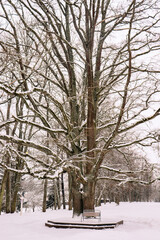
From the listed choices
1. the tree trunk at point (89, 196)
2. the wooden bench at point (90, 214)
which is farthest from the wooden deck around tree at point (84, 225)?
the tree trunk at point (89, 196)

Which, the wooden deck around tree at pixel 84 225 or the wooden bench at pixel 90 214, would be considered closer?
the wooden deck around tree at pixel 84 225

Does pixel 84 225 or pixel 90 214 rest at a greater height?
pixel 90 214

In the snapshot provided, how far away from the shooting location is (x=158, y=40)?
12.5m

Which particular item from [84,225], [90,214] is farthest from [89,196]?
[84,225]

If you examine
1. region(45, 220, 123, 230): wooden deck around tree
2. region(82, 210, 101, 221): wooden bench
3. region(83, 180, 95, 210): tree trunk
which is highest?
region(83, 180, 95, 210): tree trunk

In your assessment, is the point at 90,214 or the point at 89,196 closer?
the point at 90,214

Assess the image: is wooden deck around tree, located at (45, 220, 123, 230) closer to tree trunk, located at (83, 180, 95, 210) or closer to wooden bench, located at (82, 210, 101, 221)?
wooden bench, located at (82, 210, 101, 221)

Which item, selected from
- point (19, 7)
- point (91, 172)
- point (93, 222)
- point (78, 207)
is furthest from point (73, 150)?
point (19, 7)

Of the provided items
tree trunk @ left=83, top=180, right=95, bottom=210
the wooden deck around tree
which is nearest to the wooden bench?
tree trunk @ left=83, top=180, right=95, bottom=210

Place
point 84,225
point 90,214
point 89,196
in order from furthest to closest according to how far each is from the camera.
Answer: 1. point 89,196
2. point 90,214
3. point 84,225

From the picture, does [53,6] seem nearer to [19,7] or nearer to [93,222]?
[19,7]

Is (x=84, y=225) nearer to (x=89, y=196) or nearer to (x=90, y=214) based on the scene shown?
(x=90, y=214)

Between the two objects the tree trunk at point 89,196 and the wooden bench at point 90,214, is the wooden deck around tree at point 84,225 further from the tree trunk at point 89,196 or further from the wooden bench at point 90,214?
the tree trunk at point 89,196

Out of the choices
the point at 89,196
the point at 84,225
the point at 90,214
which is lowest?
the point at 84,225
